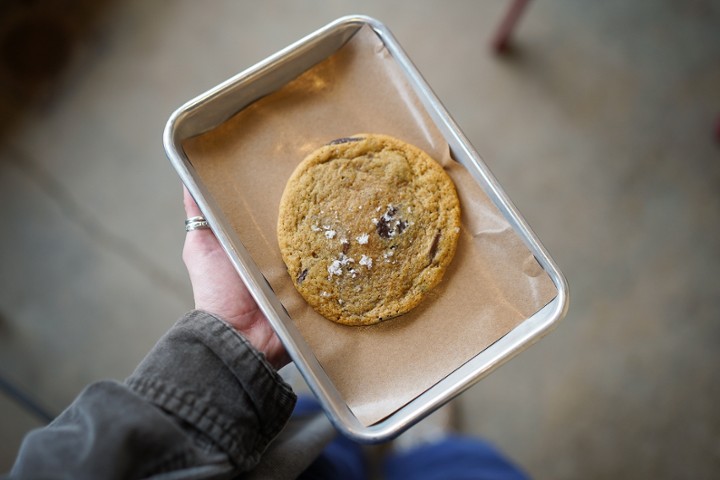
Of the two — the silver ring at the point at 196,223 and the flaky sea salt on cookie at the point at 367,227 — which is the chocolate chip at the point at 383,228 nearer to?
the flaky sea salt on cookie at the point at 367,227

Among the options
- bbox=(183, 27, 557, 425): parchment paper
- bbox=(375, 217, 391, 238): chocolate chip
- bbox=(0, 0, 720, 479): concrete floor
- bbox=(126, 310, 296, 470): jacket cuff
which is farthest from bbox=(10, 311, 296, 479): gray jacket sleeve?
bbox=(0, 0, 720, 479): concrete floor

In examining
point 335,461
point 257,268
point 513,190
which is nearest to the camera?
point 257,268

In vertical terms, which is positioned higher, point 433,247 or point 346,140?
point 346,140

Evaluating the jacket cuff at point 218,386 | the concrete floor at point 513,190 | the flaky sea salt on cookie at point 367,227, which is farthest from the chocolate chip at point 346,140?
the concrete floor at point 513,190

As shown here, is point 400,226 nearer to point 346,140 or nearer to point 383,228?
point 383,228

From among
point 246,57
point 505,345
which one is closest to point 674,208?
point 505,345

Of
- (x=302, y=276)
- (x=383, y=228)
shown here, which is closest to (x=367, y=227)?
(x=383, y=228)
